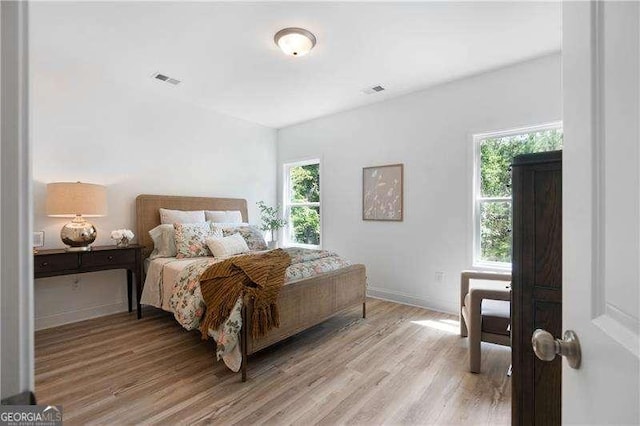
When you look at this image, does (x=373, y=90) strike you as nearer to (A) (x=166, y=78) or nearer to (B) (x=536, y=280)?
(A) (x=166, y=78)

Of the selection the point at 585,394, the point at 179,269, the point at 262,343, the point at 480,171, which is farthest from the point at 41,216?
the point at 480,171

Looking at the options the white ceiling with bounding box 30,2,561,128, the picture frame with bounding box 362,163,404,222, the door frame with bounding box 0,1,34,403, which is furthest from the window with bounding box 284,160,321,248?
the door frame with bounding box 0,1,34,403

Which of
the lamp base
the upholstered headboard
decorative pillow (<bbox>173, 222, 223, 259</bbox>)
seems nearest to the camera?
the lamp base

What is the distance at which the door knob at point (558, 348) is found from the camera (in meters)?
0.55

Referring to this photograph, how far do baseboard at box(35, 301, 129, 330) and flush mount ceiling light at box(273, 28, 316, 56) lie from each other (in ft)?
10.9

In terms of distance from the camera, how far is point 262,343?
2.18 meters

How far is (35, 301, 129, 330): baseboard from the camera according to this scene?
2895mm

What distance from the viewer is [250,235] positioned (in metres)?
3.75

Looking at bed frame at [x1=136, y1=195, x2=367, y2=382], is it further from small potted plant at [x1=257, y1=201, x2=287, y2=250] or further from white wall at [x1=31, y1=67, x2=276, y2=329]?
small potted plant at [x1=257, y1=201, x2=287, y2=250]

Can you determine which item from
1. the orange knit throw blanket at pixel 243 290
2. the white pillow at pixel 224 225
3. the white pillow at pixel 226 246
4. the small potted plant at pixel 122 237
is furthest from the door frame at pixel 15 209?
the white pillow at pixel 224 225

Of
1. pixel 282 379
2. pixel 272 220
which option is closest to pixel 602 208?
pixel 282 379

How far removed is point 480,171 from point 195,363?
3.33 m

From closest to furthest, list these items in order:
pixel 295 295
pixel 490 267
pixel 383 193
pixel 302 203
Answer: pixel 295 295 → pixel 490 267 → pixel 383 193 → pixel 302 203

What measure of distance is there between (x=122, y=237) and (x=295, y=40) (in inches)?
105
